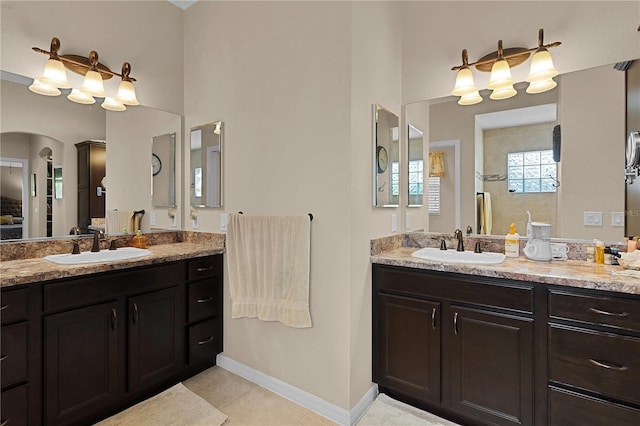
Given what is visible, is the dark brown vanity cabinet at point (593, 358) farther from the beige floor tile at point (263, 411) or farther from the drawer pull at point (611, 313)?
the beige floor tile at point (263, 411)

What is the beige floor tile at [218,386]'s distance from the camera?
2158 mm

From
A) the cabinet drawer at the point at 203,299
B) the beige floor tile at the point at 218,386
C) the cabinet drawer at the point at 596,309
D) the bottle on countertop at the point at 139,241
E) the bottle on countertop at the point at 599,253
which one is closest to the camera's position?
the cabinet drawer at the point at 596,309

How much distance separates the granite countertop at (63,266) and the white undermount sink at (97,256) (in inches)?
1.9

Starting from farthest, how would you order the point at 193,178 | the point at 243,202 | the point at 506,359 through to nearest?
the point at 193,178 → the point at 243,202 → the point at 506,359

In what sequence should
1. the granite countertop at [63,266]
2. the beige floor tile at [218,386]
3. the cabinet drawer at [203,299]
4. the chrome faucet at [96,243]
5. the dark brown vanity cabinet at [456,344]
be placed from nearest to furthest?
the granite countertop at [63,266]
the dark brown vanity cabinet at [456,344]
the beige floor tile at [218,386]
the chrome faucet at [96,243]
the cabinet drawer at [203,299]

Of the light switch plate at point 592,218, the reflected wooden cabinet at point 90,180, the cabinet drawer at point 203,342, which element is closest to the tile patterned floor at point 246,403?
the cabinet drawer at point 203,342

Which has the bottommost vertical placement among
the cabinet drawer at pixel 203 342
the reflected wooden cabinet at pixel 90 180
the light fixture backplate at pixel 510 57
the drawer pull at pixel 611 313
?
the cabinet drawer at pixel 203 342

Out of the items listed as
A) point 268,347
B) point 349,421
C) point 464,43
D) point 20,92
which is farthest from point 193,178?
point 464,43

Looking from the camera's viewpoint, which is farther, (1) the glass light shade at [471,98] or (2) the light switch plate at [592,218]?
(1) the glass light shade at [471,98]

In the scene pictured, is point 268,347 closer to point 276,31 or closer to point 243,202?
point 243,202

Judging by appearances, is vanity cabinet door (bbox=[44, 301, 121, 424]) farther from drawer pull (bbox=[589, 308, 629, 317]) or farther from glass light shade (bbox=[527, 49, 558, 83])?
glass light shade (bbox=[527, 49, 558, 83])

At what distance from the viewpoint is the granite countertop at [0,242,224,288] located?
1.56m

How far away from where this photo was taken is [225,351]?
8.43 ft

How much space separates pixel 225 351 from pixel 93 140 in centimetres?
188
